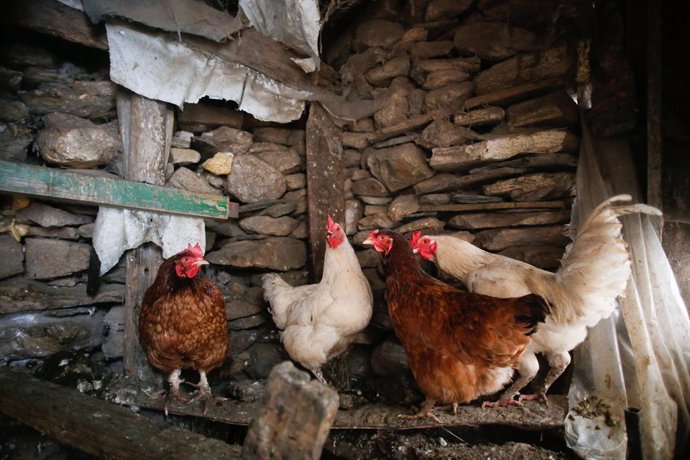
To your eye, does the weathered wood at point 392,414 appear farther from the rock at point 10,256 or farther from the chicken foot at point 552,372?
the rock at point 10,256

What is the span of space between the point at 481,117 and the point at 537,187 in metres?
0.73

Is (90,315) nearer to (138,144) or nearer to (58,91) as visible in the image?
(138,144)

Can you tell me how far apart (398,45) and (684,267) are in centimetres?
286

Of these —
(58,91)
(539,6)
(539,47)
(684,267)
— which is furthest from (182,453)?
(539,6)

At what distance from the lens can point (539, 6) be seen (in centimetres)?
280

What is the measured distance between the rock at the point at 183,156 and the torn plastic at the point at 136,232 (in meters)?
0.48

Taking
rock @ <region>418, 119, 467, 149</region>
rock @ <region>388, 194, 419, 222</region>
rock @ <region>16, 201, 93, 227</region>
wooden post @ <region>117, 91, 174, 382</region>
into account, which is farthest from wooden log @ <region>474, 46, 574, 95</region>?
rock @ <region>16, 201, 93, 227</region>

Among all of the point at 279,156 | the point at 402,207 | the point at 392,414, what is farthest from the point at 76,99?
the point at 392,414

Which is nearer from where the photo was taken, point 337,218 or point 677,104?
point 677,104

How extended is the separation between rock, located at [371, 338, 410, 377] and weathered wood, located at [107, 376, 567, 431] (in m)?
0.50

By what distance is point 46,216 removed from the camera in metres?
2.32

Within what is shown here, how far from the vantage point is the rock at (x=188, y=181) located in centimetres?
272

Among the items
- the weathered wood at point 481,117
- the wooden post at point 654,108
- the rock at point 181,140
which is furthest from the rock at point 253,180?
the wooden post at point 654,108

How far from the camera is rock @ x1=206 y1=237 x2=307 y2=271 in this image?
2.92m
